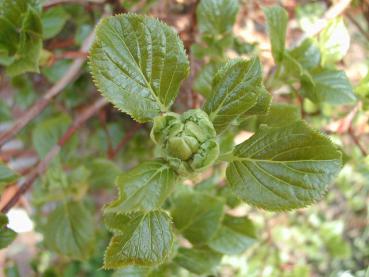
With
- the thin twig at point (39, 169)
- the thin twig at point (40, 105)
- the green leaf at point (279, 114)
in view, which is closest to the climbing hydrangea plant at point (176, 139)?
the green leaf at point (279, 114)

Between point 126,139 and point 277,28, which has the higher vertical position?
point 277,28

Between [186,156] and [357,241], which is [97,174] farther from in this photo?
[357,241]

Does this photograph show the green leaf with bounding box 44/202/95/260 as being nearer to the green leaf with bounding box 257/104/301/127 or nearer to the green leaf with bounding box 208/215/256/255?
the green leaf with bounding box 208/215/256/255

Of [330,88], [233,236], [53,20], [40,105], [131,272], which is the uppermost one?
[53,20]

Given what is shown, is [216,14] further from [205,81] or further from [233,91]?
[233,91]

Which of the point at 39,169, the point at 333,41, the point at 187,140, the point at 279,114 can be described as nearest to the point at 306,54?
the point at 333,41

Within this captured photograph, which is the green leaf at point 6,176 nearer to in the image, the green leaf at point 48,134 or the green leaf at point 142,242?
the green leaf at point 142,242
